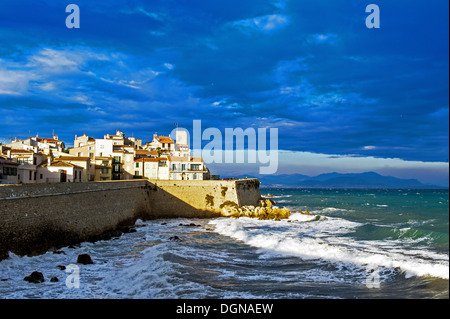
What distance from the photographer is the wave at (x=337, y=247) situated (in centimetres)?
1592

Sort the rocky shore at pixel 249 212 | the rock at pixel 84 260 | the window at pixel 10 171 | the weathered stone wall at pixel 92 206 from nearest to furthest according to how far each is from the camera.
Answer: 1. the rock at pixel 84 260
2. the weathered stone wall at pixel 92 206
3. the window at pixel 10 171
4. the rocky shore at pixel 249 212

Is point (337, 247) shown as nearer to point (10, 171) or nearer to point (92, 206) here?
point (92, 206)

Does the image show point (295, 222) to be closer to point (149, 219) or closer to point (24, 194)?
point (149, 219)

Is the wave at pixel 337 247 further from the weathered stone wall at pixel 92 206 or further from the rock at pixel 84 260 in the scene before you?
the rock at pixel 84 260

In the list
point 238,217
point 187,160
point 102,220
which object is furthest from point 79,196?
point 187,160

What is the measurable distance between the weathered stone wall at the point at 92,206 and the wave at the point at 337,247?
4.79 m

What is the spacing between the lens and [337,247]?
795 inches

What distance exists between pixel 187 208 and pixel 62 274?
861 inches

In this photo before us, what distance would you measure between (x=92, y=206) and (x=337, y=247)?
1705cm

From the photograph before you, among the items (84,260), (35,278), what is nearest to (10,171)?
(84,260)

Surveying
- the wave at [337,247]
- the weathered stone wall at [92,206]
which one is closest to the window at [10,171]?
the weathered stone wall at [92,206]

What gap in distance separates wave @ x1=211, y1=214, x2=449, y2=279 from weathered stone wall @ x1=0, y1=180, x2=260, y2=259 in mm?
4787

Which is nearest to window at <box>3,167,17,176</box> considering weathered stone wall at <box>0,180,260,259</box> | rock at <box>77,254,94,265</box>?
weathered stone wall at <box>0,180,260,259</box>

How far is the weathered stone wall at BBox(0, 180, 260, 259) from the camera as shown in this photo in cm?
1673
